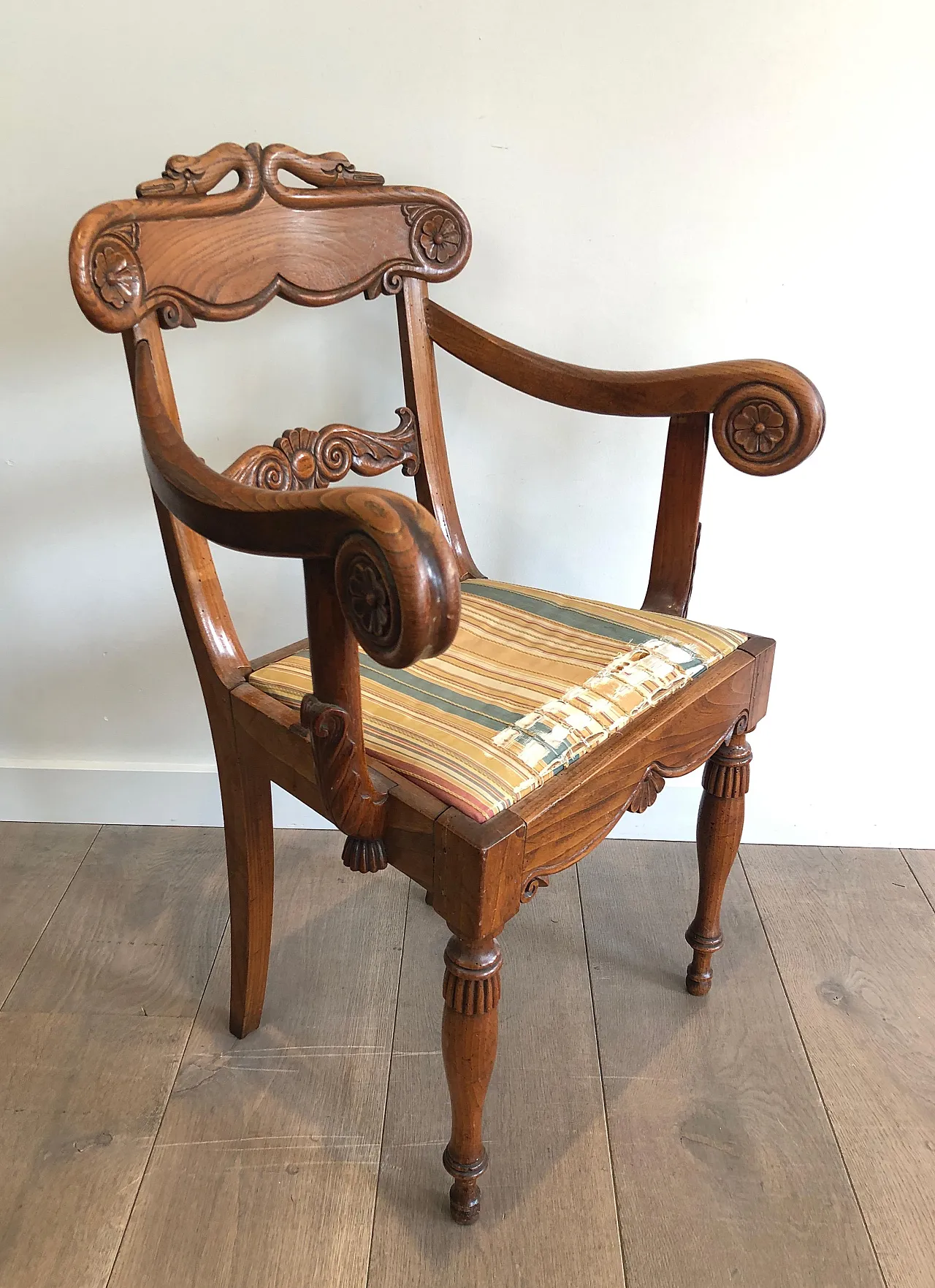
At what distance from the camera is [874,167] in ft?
3.84

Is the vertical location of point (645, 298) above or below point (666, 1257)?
above

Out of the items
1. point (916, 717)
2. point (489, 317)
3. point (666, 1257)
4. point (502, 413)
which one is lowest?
point (666, 1257)

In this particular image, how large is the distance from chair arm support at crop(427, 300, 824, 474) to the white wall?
0.58 ft

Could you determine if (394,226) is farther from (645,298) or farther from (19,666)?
(19,666)

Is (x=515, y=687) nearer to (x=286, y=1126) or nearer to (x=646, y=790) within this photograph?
(x=646, y=790)

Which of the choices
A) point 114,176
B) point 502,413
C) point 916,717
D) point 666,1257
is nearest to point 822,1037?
point 666,1257

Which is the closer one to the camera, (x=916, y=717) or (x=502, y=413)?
(x=502, y=413)

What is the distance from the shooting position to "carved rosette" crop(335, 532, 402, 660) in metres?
0.63

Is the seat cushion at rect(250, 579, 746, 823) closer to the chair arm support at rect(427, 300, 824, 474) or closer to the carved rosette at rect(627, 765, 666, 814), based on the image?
the carved rosette at rect(627, 765, 666, 814)

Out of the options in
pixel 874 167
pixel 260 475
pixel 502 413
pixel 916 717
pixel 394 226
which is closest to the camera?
pixel 260 475

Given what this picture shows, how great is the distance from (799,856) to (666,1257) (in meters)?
0.70

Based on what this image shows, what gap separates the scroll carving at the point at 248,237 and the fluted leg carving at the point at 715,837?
61 cm

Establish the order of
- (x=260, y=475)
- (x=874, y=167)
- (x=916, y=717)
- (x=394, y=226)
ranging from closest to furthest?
(x=260, y=475) < (x=394, y=226) < (x=874, y=167) < (x=916, y=717)

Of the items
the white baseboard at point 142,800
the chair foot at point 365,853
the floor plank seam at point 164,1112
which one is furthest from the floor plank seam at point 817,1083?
the floor plank seam at point 164,1112
